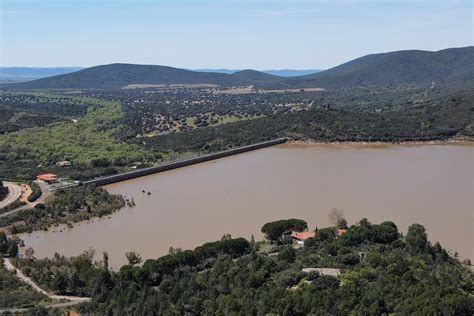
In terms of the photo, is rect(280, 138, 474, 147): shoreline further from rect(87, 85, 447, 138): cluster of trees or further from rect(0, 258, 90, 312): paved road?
rect(0, 258, 90, 312): paved road

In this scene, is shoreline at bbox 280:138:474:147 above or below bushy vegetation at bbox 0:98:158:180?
below

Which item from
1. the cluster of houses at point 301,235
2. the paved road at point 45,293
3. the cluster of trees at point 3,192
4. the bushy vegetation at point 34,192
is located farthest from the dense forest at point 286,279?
the cluster of trees at point 3,192

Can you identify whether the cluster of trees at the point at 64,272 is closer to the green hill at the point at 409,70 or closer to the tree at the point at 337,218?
the tree at the point at 337,218

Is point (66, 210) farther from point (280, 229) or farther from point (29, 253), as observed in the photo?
point (280, 229)

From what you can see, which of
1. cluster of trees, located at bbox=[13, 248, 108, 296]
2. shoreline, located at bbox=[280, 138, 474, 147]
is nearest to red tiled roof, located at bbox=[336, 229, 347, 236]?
cluster of trees, located at bbox=[13, 248, 108, 296]

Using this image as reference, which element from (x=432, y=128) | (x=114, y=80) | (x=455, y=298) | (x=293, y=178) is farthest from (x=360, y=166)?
(x=114, y=80)

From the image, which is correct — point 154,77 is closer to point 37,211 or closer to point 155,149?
point 155,149
